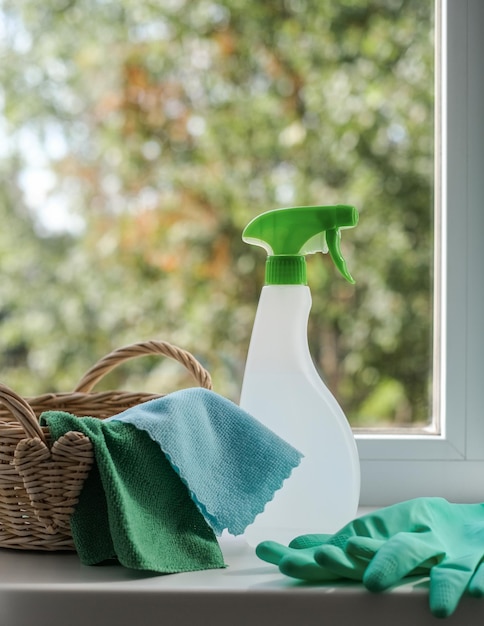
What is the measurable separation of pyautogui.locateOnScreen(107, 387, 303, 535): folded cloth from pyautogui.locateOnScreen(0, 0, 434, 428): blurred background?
56 cm

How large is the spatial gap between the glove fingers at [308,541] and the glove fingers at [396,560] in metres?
0.09

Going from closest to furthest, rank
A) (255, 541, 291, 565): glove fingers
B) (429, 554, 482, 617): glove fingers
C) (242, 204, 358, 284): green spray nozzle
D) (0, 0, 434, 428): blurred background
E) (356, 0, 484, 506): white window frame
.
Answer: (429, 554, 482, 617): glove fingers
(255, 541, 291, 565): glove fingers
(242, 204, 358, 284): green spray nozzle
(356, 0, 484, 506): white window frame
(0, 0, 434, 428): blurred background

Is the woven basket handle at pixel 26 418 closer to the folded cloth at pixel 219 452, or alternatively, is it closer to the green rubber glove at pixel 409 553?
the folded cloth at pixel 219 452

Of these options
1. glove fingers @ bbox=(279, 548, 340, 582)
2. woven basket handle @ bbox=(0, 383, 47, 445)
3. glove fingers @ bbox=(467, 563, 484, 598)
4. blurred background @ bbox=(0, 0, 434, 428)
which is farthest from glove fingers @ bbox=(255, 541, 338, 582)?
blurred background @ bbox=(0, 0, 434, 428)

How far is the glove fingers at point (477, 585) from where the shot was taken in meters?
0.63

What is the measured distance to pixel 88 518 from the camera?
2.44 ft

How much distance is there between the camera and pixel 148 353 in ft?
3.25

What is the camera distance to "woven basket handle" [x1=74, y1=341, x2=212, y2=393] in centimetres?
95

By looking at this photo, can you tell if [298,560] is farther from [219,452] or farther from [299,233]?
[299,233]

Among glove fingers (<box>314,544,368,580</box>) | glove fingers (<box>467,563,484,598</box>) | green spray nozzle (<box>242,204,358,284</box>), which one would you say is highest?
green spray nozzle (<box>242,204,358,284</box>)

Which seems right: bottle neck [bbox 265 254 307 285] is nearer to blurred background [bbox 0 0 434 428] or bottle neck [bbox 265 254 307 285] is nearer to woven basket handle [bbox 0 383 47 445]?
woven basket handle [bbox 0 383 47 445]

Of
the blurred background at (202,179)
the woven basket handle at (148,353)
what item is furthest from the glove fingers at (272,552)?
the blurred background at (202,179)

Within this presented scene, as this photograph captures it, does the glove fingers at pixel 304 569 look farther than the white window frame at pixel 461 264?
No

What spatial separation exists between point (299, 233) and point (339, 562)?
34cm
